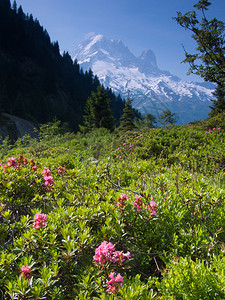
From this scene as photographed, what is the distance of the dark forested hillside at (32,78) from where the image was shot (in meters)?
50.2

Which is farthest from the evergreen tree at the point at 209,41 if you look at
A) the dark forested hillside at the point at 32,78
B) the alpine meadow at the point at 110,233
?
the dark forested hillside at the point at 32,78

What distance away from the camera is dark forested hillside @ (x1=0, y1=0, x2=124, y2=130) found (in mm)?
50219

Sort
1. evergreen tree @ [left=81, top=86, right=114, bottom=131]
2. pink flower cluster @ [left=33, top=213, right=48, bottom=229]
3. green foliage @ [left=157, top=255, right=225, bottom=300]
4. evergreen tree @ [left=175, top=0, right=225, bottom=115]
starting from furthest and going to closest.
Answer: evergreen tree @ [left=81, top=86, right=114, bottom=131], evergreen tree @ [left=175, top=0, right=225, bottom=115], pink flower cluster @ [left=33, top=213, right=48, bottom=229], green foliage @ [left=157, top=255, right=225, bottom=300]

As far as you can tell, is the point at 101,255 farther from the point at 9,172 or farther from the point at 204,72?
the point at 204,72

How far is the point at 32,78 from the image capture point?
62500mm

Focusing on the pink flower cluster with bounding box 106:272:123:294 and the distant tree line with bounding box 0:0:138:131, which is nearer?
the pink flower cluster with bounding box 106:272:123:294

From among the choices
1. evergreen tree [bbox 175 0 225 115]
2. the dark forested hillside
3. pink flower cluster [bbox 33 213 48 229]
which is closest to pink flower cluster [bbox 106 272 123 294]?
pink flower cluster [bbox 33 213 48 229]

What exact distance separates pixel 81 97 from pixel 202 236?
82.7 metres

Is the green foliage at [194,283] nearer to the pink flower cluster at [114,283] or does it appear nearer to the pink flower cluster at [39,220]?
the pink flower cluster at [114,283]

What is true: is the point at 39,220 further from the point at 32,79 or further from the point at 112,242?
the point at 32,79

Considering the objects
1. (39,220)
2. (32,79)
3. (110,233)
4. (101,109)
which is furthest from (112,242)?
(32,79)

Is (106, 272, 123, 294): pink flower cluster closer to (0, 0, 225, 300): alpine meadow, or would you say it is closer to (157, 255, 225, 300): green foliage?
(0, 0, 225, 300): alpine meadow

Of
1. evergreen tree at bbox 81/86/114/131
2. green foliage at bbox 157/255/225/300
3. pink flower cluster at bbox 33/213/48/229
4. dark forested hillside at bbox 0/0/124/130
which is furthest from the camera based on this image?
dark forested hillside at bbox 0/0/124/130

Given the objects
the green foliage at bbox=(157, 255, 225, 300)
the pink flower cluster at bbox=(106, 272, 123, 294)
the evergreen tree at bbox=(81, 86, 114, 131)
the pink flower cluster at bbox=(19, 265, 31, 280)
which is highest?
the evergreen tree at bbox=(81, 86, 114, 131)
